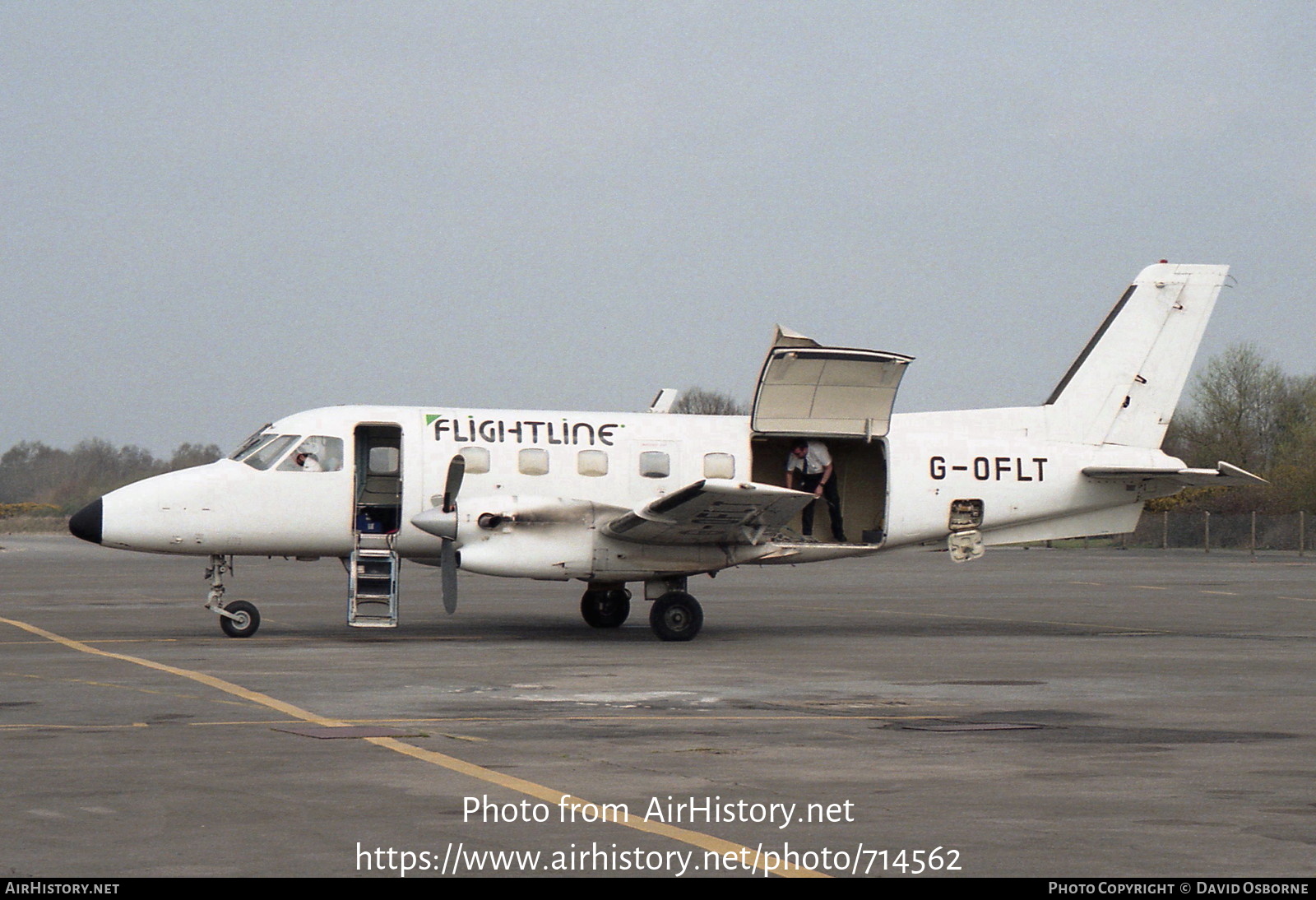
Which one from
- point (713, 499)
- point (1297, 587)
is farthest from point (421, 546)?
point (1297, 587)

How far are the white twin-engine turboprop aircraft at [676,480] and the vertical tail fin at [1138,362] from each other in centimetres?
3

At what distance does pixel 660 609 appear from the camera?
20.9 m

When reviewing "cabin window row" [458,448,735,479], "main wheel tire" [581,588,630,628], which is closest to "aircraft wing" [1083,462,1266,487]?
"cabin window row" [458,448,735,479]

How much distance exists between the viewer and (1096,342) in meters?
24.5

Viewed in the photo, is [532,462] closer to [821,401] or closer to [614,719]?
[821,401]

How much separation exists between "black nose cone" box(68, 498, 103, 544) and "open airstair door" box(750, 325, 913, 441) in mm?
9490

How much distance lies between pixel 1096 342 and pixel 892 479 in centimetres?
466

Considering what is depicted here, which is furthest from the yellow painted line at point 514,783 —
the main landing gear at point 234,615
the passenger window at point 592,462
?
the passenger window at point 592,462

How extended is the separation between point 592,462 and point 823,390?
3595mm

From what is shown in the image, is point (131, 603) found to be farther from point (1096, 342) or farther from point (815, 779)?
point (815, 779)

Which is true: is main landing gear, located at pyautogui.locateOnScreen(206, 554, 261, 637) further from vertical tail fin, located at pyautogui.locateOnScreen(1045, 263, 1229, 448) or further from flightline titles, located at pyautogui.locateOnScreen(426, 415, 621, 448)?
vertical tail fin, located at pyautogui.locateOnScreen(1045, 263, 1229, 448)

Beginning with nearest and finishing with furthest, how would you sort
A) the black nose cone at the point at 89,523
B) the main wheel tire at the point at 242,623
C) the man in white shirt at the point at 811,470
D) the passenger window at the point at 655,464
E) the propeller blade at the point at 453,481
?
the black nose cone at the point at 89,523, the propeller blade at the point at 453,481, the main wheel tire at the point at 242,623, the passenger window at the point at 655,464, the man in white shirt at the point at 811,470

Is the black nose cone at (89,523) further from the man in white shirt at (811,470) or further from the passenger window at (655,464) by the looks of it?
the man in white shirt at (811,470)

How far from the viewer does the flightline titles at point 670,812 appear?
27.0 feet
